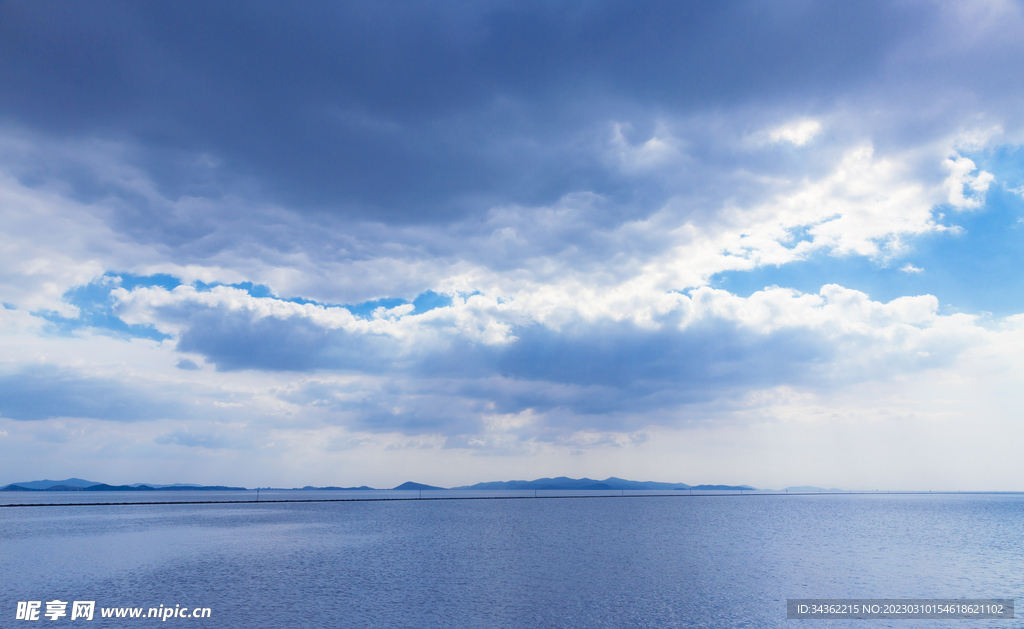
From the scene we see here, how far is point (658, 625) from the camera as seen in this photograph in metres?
35.5

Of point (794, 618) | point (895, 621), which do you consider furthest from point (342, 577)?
point (895, 621)

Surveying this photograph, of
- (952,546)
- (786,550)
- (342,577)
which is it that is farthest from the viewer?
(952,546)

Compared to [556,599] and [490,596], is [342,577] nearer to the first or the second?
[490,596]

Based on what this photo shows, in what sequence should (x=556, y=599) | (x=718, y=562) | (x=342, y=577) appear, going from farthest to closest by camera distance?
(x=718, y=562)
(x=342, y=577)
(x=556, y=599)

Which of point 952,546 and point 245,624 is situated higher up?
point 245,624

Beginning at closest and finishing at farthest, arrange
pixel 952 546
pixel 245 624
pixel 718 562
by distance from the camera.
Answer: pixel 245 624 → pixel 718 562 → pixel 952 546

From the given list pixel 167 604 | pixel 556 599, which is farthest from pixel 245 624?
pixel 556 599

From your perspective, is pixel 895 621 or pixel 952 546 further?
pixel 952 546

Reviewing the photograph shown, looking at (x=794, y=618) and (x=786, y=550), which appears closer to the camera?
(x=794, y=618)

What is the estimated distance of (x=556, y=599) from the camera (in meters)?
42.4

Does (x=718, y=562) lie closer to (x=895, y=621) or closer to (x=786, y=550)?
(x=786, y=550)

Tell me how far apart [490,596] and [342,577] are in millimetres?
15615

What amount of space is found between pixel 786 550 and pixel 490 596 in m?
48.0

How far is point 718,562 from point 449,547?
33.9 metres
